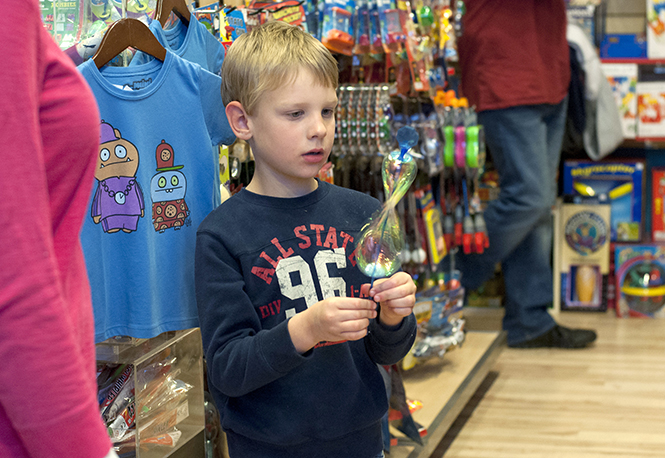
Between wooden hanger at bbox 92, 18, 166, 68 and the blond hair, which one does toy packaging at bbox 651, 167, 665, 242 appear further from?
wooden hanger at bbox 92, 18, 166, 68

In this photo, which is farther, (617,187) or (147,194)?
(617,187)

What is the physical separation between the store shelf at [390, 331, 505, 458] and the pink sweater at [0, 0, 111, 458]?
1440 mm

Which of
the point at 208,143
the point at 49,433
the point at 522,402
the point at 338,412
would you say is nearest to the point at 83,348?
the point at 49,433

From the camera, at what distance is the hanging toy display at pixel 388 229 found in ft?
3.27

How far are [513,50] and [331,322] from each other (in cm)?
231

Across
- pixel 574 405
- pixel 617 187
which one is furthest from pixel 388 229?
pixel 617 187

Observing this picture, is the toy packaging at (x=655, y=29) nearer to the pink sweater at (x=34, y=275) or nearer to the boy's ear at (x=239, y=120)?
Result: the boy's ear at (x=239, y=120)

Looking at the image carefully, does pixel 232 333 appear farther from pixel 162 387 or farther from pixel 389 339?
pixel 162 387

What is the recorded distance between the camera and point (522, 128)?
2.98 meters

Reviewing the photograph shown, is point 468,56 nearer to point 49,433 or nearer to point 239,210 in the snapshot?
point 239,210

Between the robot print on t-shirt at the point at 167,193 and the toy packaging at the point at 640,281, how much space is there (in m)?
3.07

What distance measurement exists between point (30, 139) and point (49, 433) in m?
0.22

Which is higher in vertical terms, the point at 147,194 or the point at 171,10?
the point at 171,10

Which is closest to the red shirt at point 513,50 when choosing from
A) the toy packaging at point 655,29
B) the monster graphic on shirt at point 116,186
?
the toy packaging at point 655,29
